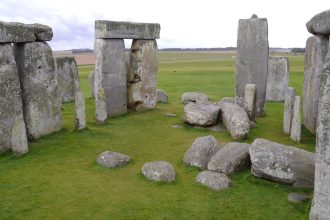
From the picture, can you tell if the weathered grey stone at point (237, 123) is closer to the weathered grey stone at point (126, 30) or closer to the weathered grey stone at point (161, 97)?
the weathered grey stone at point (126, 30)

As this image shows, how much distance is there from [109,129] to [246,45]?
19.8 ft

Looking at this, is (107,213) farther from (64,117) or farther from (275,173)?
(64,117)

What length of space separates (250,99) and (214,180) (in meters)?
5.54

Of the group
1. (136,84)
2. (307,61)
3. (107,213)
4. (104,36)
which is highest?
(104,36)

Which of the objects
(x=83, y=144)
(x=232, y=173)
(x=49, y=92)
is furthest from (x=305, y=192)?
(x=49, y=92)

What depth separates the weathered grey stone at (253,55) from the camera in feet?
48.4

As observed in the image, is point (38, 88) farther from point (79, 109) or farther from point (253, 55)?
point (253, 55)

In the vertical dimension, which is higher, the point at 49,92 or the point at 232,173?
the point at 49,92

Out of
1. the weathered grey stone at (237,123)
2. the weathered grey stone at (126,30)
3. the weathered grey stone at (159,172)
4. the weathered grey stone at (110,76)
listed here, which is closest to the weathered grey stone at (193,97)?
the weathered grey stone at (126,30)

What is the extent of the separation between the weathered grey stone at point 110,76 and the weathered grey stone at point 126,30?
27 cm

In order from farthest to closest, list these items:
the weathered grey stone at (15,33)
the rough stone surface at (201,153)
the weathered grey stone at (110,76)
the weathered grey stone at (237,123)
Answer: the weathered grey stone at (110,76)
the weathered grey stone at (237,123)
the weathered grey stone at (15,33)
the rough stone surface at (201,153)

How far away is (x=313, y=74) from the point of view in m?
12.1

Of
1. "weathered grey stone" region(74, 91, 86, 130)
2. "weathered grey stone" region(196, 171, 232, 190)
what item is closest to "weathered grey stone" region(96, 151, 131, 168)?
"weathered grey stone" region(196, 171, 232, 190)

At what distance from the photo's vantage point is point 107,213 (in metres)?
7.20
